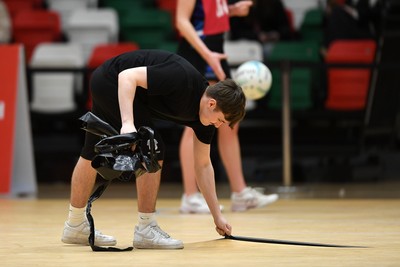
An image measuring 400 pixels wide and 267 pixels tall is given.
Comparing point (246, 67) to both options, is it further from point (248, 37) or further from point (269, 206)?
point (248, 37)

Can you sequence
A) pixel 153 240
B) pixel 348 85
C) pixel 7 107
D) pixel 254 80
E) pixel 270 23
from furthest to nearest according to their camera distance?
pixel 270 23
pixel 348 85
pixel 7 107
pixel 254 80
pixel 153 240

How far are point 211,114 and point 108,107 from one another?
51cm

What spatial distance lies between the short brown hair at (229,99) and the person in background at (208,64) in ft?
5.83

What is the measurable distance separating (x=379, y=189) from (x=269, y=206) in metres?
1.52

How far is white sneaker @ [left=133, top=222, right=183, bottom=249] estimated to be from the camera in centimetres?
441

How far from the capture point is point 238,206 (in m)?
6.38

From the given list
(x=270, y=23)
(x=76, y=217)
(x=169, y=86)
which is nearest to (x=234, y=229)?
(x=76, y=217)

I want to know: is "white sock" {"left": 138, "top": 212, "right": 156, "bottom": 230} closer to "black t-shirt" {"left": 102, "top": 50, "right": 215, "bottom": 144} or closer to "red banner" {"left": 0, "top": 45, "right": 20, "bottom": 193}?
"black t-shirt" {"left": 102, "top": 50, "right": 215, "bottom": 144}

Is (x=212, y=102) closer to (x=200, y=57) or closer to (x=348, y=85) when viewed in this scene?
(x=200, y=57)

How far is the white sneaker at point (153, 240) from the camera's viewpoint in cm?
441

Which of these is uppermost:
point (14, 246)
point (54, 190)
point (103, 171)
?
point (103, 171)

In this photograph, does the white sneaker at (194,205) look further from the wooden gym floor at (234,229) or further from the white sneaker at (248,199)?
the white sneaker at (248,199)

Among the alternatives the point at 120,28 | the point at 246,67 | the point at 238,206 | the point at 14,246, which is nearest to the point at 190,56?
the point at 246,67

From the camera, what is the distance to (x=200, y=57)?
6180 millimetres
